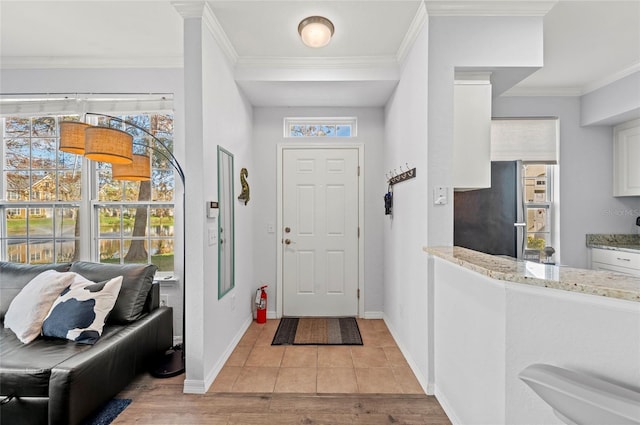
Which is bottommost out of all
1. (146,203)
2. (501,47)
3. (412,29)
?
(146,203)

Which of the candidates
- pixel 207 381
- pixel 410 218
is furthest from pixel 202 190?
pixel 410 218

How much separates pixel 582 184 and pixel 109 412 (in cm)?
483

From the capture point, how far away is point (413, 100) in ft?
8.13

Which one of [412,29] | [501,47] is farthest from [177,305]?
[501,47]

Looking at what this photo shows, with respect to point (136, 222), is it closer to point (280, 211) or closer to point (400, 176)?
point (280, 211)

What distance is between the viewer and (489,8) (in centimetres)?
216

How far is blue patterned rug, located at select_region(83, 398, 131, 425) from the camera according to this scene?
1895 mm

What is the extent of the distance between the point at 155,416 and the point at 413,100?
2.83m

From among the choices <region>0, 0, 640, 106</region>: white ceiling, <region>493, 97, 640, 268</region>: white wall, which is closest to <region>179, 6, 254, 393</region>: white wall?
<region>0, 0, 640, 106</region>: white ceiling

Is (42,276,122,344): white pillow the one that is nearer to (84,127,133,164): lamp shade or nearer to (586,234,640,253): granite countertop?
(84,127,133,164): lamp shade

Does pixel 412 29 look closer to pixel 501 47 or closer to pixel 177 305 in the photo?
pixel 501 47

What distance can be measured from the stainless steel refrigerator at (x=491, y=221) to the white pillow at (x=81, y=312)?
111 inches

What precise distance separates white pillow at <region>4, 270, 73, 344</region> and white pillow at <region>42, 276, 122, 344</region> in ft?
0.20

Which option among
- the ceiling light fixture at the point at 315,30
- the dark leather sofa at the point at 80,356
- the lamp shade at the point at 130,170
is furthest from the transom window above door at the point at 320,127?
the dark leather sofa at the point at 80,356
